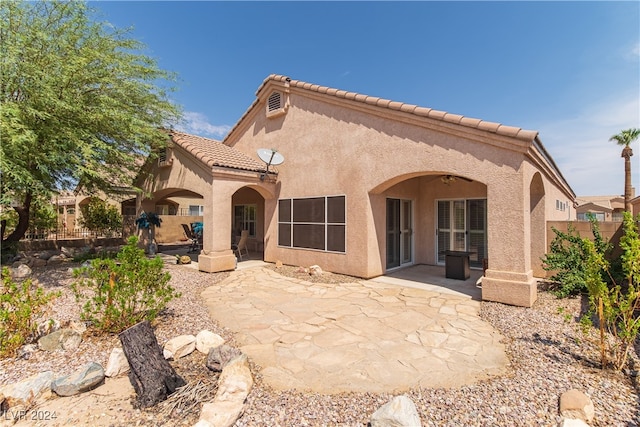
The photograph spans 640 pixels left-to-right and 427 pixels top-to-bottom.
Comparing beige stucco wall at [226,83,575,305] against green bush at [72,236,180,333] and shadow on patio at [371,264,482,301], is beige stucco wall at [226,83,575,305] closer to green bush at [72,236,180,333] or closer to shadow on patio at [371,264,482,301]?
shadow on patio at [371,264,482,301]

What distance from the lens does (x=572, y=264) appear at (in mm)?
7375

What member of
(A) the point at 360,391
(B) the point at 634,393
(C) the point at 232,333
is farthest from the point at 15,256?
(B) the point at 634,393

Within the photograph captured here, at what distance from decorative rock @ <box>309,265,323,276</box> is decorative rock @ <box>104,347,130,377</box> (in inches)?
253

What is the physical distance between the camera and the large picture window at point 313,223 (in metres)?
9.86

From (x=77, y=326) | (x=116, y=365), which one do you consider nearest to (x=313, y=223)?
(x=77, y=326)

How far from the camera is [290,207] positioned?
37.3 feet

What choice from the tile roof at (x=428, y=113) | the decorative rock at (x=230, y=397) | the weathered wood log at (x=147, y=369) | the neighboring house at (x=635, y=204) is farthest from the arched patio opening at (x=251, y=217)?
the neighboring house at (x=635, y=204)

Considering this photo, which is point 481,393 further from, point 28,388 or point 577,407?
point 28,388

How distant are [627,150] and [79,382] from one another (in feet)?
103

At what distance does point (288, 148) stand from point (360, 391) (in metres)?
9.64

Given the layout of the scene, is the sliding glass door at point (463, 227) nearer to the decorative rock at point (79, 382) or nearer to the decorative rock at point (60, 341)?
the decorative rock at point (79, 382)

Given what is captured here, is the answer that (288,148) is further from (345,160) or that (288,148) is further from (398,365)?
(398,365)

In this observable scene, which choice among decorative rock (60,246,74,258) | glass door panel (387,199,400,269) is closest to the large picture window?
glass door panel (387,199,400,269)

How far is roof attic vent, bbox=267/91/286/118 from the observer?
1179 cm
